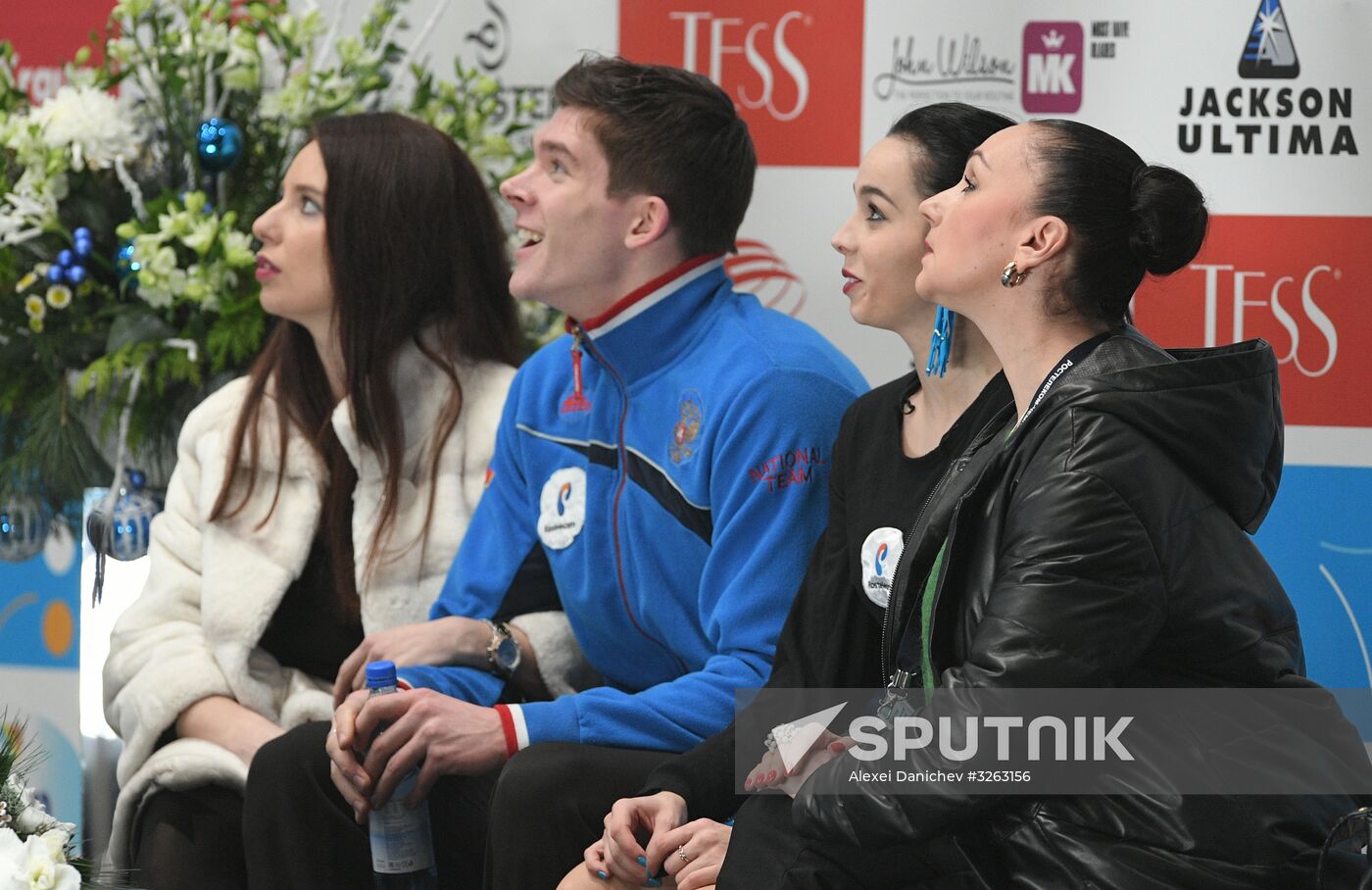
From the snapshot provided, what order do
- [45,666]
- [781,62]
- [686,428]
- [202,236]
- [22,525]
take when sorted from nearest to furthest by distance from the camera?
[686,428] → [202,236] → [22,525] → [781,62] → [45,666]

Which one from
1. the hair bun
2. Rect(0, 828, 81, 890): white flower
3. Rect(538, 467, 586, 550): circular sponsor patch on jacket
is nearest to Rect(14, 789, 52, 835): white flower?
Rect(0, 828, 81, 890): white flower

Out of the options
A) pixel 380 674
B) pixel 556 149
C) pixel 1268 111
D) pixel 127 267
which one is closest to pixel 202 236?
pixel 127 267

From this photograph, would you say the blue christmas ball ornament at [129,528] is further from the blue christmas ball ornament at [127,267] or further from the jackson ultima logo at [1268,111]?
the jackson ultima logo at [1268,111]


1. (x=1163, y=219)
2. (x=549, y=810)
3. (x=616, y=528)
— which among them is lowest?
(x=549, y=810)

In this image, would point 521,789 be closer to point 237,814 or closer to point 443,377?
point 237,814

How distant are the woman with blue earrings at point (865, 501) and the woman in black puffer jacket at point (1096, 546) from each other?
0.74 ft

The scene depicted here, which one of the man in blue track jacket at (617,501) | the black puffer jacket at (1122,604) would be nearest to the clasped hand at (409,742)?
the man in blue track jacket at (617,501)

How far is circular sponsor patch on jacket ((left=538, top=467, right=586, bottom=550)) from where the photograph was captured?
8.19 feet

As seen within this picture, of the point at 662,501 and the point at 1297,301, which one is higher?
the point at 1297,301

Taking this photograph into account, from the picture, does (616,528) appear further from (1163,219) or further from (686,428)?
(1163,219)

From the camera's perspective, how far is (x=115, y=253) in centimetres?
310

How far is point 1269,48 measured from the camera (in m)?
3.28

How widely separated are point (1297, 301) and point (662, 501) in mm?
1621

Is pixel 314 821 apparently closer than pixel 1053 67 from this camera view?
Yes
